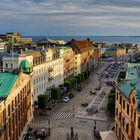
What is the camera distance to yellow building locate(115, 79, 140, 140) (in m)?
51.7

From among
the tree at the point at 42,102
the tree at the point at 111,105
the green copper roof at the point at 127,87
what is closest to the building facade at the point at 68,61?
the tree at the point at 42,102

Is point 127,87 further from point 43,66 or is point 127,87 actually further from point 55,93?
point 43,66

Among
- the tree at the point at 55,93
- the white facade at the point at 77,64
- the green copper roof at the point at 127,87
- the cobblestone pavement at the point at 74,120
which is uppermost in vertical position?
the green copper roof at the point at 127,87

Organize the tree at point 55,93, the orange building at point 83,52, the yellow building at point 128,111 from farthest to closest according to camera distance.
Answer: the orange building at point 83,52, the tree at point 55,93, the yellow building at point 128,111

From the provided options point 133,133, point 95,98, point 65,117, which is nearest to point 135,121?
point 133,133

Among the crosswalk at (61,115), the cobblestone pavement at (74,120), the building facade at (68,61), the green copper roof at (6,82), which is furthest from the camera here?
the building facade at (68,61)

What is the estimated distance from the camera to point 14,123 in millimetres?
61750

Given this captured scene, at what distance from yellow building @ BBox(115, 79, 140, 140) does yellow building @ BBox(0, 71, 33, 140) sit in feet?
67.4

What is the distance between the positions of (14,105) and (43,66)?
2013 inches

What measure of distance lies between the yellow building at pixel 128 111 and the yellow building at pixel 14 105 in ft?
67.4

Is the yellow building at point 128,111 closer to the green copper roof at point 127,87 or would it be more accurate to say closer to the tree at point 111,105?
the green copper roof at point 127,87

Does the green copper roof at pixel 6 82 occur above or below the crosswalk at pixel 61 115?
above

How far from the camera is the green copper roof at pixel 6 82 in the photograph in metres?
57.4

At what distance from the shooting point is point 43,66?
369 ft
